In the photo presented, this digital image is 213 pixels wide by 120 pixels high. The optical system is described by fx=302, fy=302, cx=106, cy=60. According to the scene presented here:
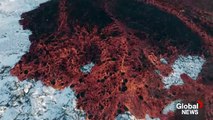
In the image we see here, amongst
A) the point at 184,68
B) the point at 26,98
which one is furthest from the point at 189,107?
the point at 26,98

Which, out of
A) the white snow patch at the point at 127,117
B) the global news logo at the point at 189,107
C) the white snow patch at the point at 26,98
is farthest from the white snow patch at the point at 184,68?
the white snow patch at the point at 26,98

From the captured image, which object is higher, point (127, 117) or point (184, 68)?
point (184, 68)

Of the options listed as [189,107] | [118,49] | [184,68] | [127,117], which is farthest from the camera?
[118,49]

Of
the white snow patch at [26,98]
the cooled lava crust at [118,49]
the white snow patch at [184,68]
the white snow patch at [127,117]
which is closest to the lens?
the white snow patch at [127,117]

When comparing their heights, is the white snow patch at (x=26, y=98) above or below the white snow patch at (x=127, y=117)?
above

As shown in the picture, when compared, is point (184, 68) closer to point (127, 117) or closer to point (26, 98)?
point (127, 117)

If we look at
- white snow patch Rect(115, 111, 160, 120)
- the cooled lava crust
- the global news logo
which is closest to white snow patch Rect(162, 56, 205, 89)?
the cooled lava crust

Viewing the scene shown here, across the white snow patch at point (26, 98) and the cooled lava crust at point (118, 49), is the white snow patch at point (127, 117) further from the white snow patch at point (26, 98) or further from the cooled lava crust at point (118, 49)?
the white snow patch at point (26, 98)
